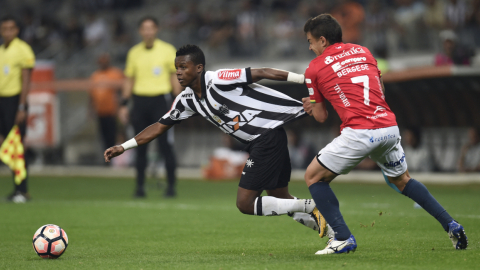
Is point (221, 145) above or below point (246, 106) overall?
below

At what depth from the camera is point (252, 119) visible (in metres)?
5.65

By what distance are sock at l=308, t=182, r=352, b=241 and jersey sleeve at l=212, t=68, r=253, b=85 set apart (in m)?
1.09

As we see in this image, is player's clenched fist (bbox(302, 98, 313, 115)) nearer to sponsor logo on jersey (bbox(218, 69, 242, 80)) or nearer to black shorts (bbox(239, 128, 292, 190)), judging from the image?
black shorts (bbox(239, 128, 292, 190))

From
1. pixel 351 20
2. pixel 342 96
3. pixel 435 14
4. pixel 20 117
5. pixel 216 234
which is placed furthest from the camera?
pixel 351 20

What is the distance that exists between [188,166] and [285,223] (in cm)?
917

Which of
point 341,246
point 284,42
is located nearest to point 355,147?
point 341,246

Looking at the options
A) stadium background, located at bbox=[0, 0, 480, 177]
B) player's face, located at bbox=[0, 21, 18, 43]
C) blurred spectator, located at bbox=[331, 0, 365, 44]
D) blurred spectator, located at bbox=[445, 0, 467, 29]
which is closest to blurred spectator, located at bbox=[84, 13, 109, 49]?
stadium background, located at bbox=[0, 0, 480, 177]

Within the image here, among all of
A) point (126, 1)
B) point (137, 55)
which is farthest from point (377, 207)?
point (126, 1)

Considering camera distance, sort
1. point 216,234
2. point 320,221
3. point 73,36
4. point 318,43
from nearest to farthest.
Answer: point 318,43, point 320,221, point 216,234, point 73,36

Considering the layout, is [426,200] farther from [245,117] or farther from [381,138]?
[245,117]

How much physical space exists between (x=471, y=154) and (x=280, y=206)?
8.06 m

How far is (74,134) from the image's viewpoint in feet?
55.6

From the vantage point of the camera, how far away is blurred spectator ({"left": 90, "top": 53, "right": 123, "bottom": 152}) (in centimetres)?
1589

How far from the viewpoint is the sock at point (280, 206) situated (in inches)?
213
